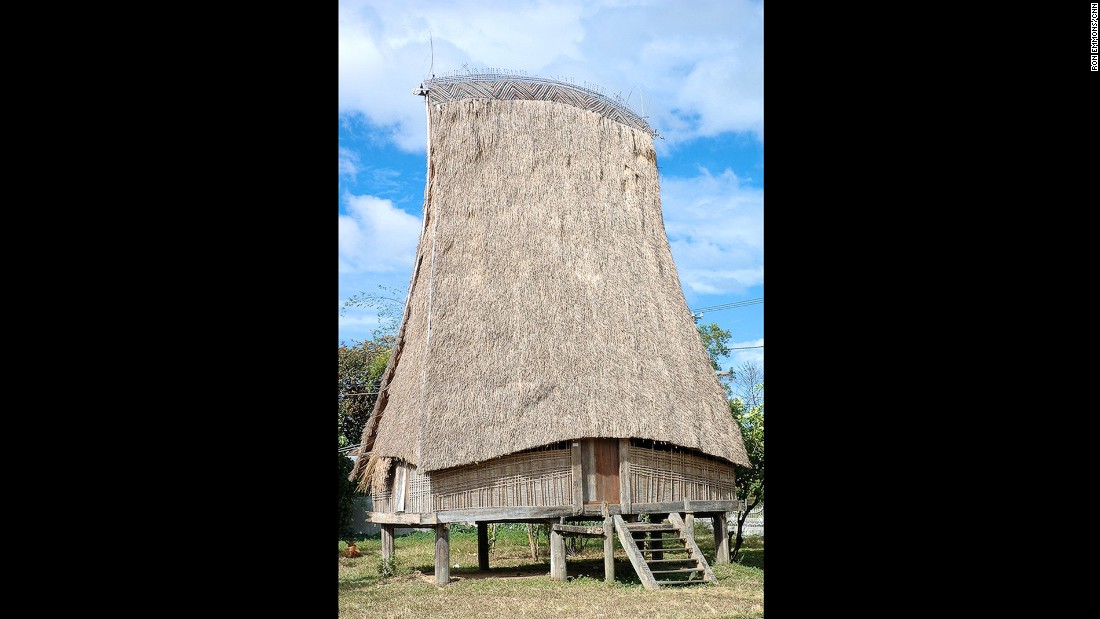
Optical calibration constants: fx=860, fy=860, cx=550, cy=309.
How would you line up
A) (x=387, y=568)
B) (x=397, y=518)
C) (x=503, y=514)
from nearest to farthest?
(x=503, y=514)
(x=397, y=518)
(x=387, y=568)

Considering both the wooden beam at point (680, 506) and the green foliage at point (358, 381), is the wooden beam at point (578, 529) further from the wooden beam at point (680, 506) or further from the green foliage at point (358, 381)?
the green foliage at point (358, 381)

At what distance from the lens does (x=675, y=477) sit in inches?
483

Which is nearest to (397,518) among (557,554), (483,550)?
(483,550)

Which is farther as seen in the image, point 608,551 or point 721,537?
point 721,537

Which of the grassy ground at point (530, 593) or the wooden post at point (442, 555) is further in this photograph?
the wooden post at point (442, 555)

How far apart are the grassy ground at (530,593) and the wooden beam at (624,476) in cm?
103

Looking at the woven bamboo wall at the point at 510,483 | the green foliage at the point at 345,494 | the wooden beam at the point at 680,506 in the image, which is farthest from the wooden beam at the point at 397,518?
the green foliage at the point at 345,494

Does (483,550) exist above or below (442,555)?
below

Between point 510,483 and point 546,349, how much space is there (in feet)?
6.37

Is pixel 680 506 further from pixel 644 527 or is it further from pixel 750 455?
pixel 750 455

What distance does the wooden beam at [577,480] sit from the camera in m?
11.5
